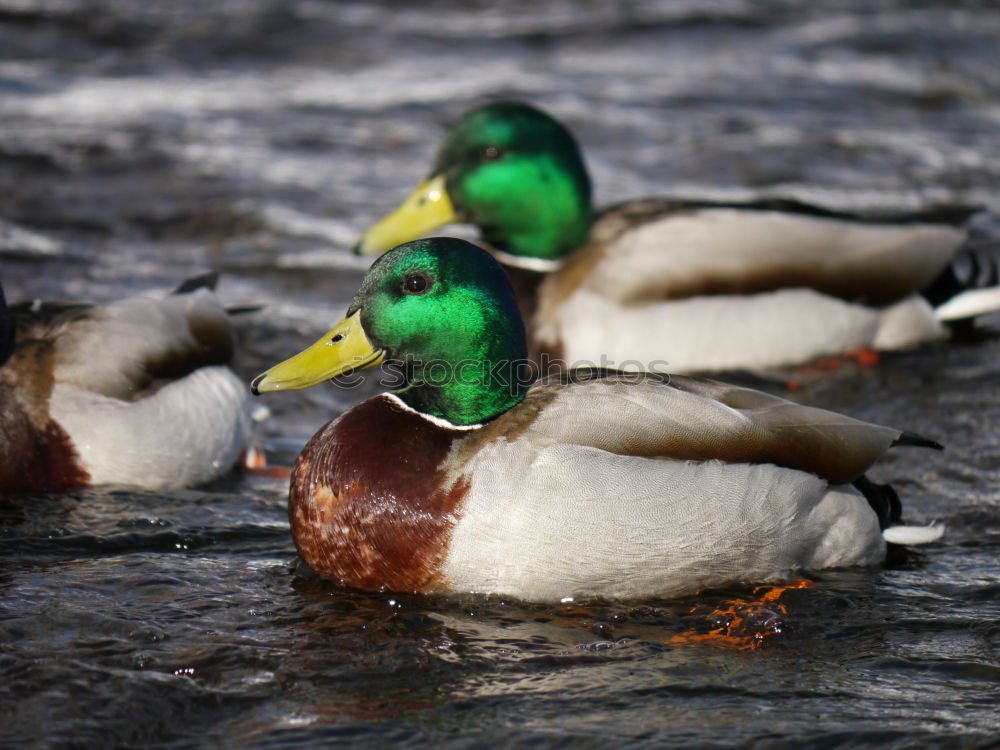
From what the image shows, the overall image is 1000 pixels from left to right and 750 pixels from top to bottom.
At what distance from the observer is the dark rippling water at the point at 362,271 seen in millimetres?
4273

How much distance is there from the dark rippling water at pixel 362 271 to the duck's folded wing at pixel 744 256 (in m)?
0.53

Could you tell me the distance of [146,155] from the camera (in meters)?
11.5

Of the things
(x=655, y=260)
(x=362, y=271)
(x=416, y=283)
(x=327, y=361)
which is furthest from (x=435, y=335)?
(x=362, y=271)

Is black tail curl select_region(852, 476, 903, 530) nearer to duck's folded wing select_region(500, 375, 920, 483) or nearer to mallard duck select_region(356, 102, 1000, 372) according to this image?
duck's folded wing select_region(500, 375, 920, 483)

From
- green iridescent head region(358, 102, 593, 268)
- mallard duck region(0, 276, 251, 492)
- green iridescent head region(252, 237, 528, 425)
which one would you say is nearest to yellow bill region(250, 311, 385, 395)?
green iridescent head region(252, 237, 528, 425)

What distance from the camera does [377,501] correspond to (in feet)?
15.9

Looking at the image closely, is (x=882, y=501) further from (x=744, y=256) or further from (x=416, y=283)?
(x=744, y=256)

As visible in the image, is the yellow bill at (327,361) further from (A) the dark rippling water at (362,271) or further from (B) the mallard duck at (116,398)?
(B) the mallard duck at (116,398)

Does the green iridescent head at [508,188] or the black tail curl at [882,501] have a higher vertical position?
the green iridescent head at [508,188]

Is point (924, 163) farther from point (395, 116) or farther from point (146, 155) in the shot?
point (146, 155)

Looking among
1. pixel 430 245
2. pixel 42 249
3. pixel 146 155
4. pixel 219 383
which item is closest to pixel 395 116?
pixel 146 155

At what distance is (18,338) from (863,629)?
346 centimetres

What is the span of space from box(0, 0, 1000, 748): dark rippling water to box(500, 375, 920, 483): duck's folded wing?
470mm

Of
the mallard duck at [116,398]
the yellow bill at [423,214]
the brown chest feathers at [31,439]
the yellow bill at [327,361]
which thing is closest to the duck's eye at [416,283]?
the yellow bill at [327,361]
